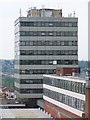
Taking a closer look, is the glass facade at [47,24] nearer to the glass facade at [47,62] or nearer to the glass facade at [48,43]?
the glass facade at [48,43]

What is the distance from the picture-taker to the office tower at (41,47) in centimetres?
6216

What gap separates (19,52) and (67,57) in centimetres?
643

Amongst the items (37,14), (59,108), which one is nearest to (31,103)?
(37,14)

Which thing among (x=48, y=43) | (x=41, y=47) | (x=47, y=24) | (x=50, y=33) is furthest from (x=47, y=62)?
(x=47, y=24)

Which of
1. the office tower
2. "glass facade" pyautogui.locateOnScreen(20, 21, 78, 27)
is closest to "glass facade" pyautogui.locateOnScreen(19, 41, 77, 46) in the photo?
the office tower

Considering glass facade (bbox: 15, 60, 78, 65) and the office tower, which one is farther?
glass facade (bbox: 15, 60, 78, 65)

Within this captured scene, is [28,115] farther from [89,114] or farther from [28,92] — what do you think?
[28,92]

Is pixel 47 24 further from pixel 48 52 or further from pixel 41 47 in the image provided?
pixel 48 52

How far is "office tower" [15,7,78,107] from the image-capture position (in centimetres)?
6216

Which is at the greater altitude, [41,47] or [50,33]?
[50,33]

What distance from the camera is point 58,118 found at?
42250 mm

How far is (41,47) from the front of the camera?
205 ft

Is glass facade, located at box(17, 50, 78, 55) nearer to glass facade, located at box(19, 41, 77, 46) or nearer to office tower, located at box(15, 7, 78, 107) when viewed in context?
office tower, located at box(15, 7, 78, 107)

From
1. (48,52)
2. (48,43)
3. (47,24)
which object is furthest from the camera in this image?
(48,43)
